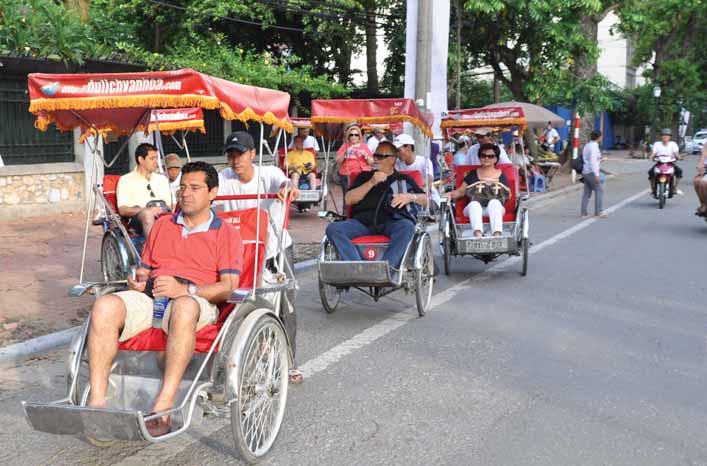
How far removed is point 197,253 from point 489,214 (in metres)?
5.69

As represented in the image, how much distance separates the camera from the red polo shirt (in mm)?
4457

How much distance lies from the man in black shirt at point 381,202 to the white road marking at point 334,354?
80cm

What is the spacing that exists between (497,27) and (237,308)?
1985 cm

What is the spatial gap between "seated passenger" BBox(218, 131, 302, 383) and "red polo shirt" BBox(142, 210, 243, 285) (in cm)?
75

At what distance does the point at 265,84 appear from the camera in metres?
19.3

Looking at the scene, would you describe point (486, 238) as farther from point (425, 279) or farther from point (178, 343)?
point (178, 343)

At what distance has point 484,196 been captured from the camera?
9.77 meters

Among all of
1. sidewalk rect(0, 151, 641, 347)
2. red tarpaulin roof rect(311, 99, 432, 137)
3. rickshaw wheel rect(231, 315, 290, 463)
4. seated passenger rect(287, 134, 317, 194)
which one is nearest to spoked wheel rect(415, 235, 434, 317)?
red tarpaulin roof rect(311, 99, 432, 137)

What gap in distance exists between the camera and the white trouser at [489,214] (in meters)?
9.47

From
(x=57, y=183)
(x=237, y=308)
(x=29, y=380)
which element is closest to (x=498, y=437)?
(x=237, y=308)

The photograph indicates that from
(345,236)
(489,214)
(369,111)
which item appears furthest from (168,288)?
(489,214)

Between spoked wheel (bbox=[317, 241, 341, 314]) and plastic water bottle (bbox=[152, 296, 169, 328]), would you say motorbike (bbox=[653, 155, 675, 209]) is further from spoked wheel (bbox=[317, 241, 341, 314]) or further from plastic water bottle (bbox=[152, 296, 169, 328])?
plastic water bottle (bbox=[152, 296, 169, 328])

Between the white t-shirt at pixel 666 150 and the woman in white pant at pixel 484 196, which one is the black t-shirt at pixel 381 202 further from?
the white t-shirt at pixel 666 150

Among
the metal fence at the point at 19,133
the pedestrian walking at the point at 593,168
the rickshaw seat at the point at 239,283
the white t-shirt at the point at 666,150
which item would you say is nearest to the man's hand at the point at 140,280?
the rickshaw seat at the point at 239,283
